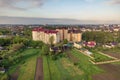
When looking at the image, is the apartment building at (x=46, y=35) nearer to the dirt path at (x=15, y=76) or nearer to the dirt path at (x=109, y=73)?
the dirt path at (x=109, y=73)

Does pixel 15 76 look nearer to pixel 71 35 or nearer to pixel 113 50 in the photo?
pixel 113 50

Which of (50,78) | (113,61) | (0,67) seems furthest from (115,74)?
(0,67)

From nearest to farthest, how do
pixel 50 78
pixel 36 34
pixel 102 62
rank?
pixel 50 78 < pixel 102 62 < pixel 36 34

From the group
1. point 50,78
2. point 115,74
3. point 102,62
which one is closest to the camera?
point 50,78

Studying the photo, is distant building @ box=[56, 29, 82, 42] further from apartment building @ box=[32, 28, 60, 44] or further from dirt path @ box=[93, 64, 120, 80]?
dirt path @ box=[93, 64, 120, 80]

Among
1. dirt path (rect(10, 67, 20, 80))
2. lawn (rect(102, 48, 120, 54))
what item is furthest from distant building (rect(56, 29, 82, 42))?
dirt path (rect(10, 67, 20, 80))

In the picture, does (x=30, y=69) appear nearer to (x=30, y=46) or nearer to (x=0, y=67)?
(x=0, y=67)

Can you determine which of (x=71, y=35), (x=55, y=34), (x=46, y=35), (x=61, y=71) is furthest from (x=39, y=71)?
(x=71, y=35)

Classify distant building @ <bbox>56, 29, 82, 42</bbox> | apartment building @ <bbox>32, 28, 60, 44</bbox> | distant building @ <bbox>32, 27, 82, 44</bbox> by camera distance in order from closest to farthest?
apartment building @ <bbox>32, 28, 60, 44</bbox>
distant building @ <bbox>32, 27, 82, 44</bbox>
distant building @ <bbox>56, 29, 82, 42</bbox>
